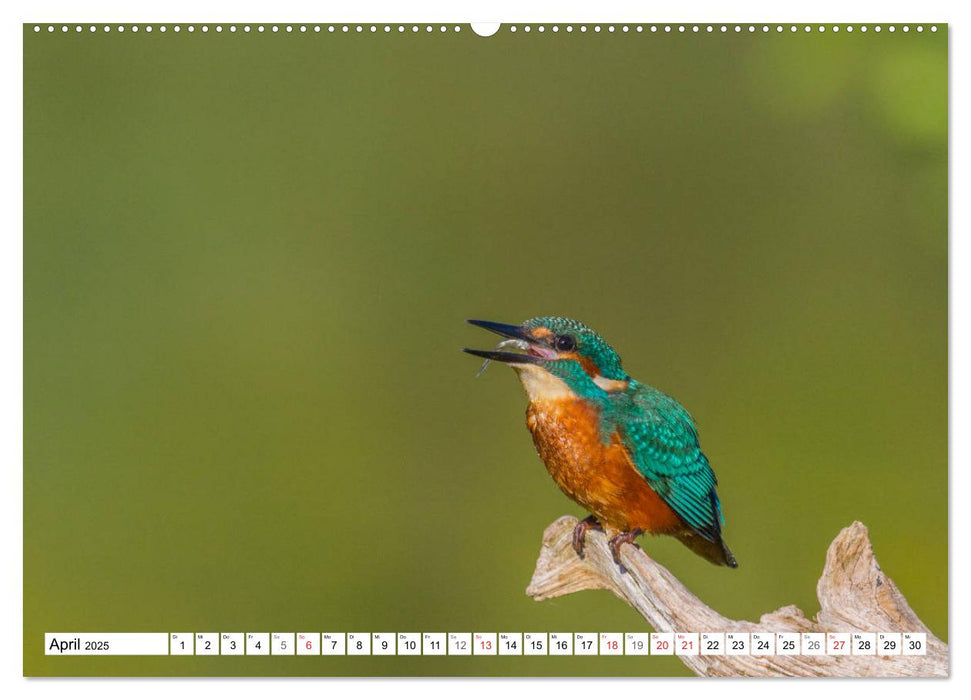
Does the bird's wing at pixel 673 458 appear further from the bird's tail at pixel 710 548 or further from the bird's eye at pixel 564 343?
the bird's eye at pixel 564 343

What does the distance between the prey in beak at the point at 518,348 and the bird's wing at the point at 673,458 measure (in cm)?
30

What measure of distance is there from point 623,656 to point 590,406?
74 centimetres

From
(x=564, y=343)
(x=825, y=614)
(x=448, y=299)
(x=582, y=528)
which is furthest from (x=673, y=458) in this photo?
(x=448, y=299)

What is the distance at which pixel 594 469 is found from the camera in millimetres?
3381

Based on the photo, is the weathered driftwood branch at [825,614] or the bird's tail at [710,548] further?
the bird's tail at [710,548]

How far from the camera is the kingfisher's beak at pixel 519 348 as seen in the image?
11.0ft

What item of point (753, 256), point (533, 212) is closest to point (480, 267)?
point (533, 212)

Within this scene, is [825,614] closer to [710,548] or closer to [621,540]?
[710,548]

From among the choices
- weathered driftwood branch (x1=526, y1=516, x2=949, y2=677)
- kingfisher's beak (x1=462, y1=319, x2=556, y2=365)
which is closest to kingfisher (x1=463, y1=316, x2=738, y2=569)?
kingfisher's beak (x1=462, y1=319, x2=556, y2=365)

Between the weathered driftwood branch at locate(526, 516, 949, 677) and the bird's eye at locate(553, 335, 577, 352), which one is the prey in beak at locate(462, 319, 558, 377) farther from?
the weathered driftwood branch at locate(526, 516, 949, 677)

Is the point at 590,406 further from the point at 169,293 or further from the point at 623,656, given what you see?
the point at 169,293

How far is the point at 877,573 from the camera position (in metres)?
3.36

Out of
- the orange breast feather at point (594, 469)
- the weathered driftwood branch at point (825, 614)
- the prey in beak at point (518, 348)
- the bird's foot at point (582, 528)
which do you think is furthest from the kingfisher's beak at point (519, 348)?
the weathered driftwood branch at point (825, 614)

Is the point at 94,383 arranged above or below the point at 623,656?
above
